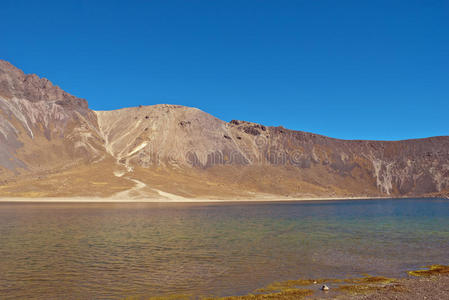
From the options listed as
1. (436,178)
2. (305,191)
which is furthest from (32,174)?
(436,178)

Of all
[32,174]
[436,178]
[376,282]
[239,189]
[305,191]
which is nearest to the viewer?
[376,282]

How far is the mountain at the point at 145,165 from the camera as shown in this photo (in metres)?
134

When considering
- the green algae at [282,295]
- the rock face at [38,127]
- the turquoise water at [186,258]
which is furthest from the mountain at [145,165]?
the green algae at [282,295]

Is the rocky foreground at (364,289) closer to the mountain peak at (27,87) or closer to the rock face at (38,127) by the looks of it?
the rock face at (38,127)

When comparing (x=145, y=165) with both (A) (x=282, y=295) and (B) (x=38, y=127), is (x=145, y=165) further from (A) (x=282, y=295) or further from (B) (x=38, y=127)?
(A) (x=282, y=295)

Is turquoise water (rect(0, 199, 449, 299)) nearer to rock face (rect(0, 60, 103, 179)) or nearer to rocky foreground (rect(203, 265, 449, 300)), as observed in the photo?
rocky foreground (rect(203, 265, 449, 300))

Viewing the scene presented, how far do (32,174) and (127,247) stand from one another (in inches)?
4806

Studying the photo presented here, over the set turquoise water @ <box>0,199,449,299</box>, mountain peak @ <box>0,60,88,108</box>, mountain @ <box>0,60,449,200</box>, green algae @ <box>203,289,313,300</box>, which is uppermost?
mountain peak @ <box>0,60,88,108</box>

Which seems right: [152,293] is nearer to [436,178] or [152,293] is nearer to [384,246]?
[384,246]

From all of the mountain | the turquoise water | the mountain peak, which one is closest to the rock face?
the mountain peak

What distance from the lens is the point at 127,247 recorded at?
97.9ft

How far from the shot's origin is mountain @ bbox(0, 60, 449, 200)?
5266 inches

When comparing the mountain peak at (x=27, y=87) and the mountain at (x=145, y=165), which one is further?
the mountain peak at (x=27, y=87)

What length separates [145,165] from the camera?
167 m
